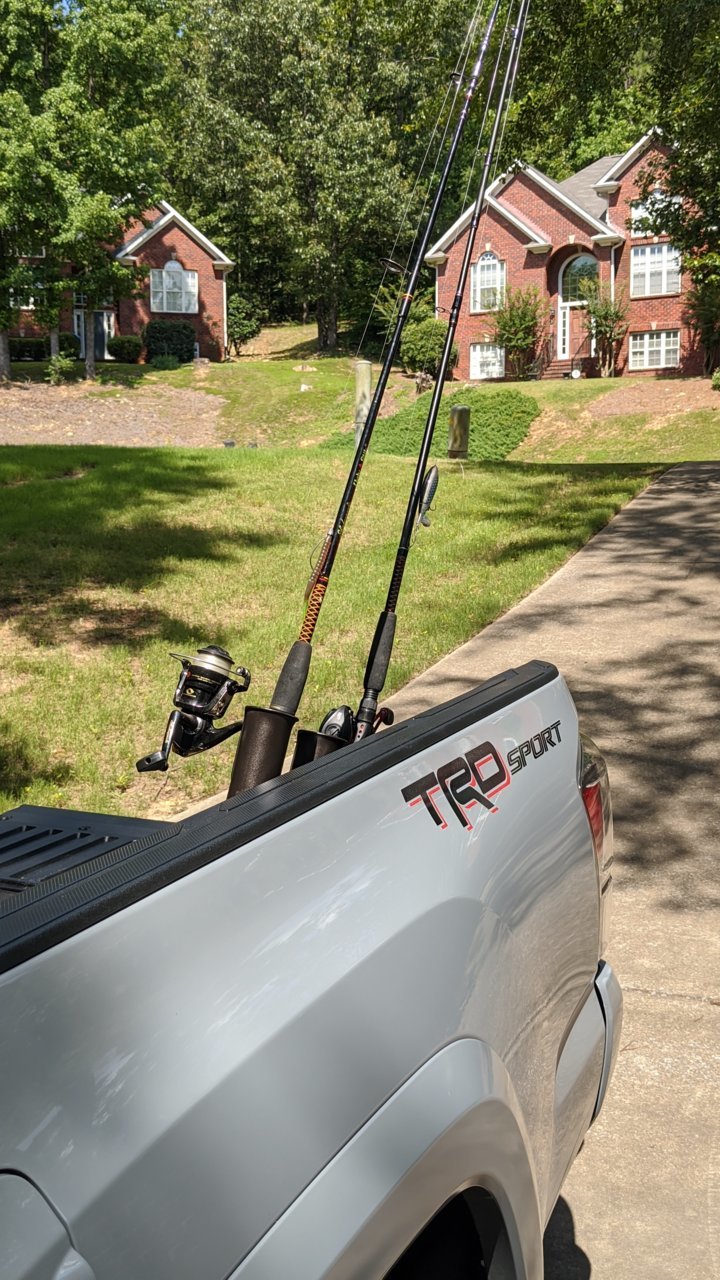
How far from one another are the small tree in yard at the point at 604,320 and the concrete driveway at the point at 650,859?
30.2m

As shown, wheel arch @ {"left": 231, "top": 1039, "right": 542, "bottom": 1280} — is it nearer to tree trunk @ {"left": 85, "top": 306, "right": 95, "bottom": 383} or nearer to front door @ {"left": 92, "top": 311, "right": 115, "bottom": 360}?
tree trunk @ {"left": 85, "top": 306, "right": 95, "bottom": 383}

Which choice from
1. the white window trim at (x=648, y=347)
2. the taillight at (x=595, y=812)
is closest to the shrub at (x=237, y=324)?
the white window trim at (x=648, y=347)

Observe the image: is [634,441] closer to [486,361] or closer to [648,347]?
[648,347]

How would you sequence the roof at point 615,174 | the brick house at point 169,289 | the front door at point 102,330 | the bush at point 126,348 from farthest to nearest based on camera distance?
the brick house at point 169,289 → the front door at point 102,330 → the bush at point 126,348 → the roof at point 615,174

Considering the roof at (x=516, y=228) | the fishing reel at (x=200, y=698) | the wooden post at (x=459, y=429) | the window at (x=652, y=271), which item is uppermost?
the roof at (x=516, y=228)

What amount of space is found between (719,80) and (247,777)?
542 inches

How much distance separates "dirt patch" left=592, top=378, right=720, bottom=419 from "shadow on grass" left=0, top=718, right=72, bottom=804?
2728 cm

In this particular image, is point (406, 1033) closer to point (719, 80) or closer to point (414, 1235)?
point (414, 1235)

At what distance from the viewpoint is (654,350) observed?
4191 cm

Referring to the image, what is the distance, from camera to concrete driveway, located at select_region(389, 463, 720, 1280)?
323cm

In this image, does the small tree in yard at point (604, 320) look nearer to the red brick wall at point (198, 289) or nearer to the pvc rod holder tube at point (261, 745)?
the red brick wall at point (198, 289)

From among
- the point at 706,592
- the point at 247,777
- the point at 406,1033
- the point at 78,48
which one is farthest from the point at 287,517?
the point at 78,48

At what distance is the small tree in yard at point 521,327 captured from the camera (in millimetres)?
41844

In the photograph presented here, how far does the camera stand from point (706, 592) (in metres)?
10.3
